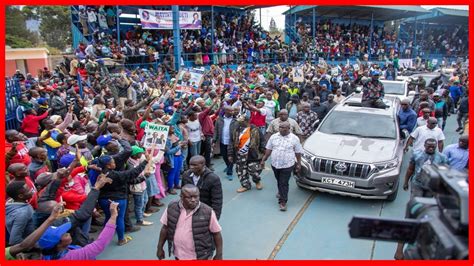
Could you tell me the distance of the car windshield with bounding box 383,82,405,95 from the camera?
1241 centimetres

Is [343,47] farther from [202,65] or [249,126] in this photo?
[249,126]

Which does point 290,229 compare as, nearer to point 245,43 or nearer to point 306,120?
point 306,120

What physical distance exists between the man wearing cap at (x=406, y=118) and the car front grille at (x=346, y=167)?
2.26 meters

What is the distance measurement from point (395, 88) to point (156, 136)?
9.61 meters

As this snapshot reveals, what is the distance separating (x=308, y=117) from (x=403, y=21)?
3362cm

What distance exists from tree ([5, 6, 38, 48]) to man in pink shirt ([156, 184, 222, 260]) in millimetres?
41199

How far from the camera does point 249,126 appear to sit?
23.3 feet

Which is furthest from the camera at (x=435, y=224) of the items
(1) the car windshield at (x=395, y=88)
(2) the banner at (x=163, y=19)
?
(2) the banner at (x=163, y=19)

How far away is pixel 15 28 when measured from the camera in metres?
39.3

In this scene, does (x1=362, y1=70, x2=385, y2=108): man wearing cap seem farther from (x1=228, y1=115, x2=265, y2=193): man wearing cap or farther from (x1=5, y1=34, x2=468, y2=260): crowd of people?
(x1=228, y1=115, x2=265, y2=193): man wearing cap

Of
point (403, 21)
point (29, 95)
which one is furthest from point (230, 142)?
point (403, 21)

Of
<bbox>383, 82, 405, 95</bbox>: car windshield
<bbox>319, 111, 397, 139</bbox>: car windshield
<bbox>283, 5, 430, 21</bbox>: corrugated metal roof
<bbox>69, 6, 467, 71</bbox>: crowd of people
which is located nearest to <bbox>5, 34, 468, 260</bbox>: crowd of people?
<bbox>319, 111, 397, 139</bbox>: car windshield

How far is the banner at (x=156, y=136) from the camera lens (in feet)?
18.6

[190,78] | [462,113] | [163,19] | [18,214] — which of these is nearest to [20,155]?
[18,214]
